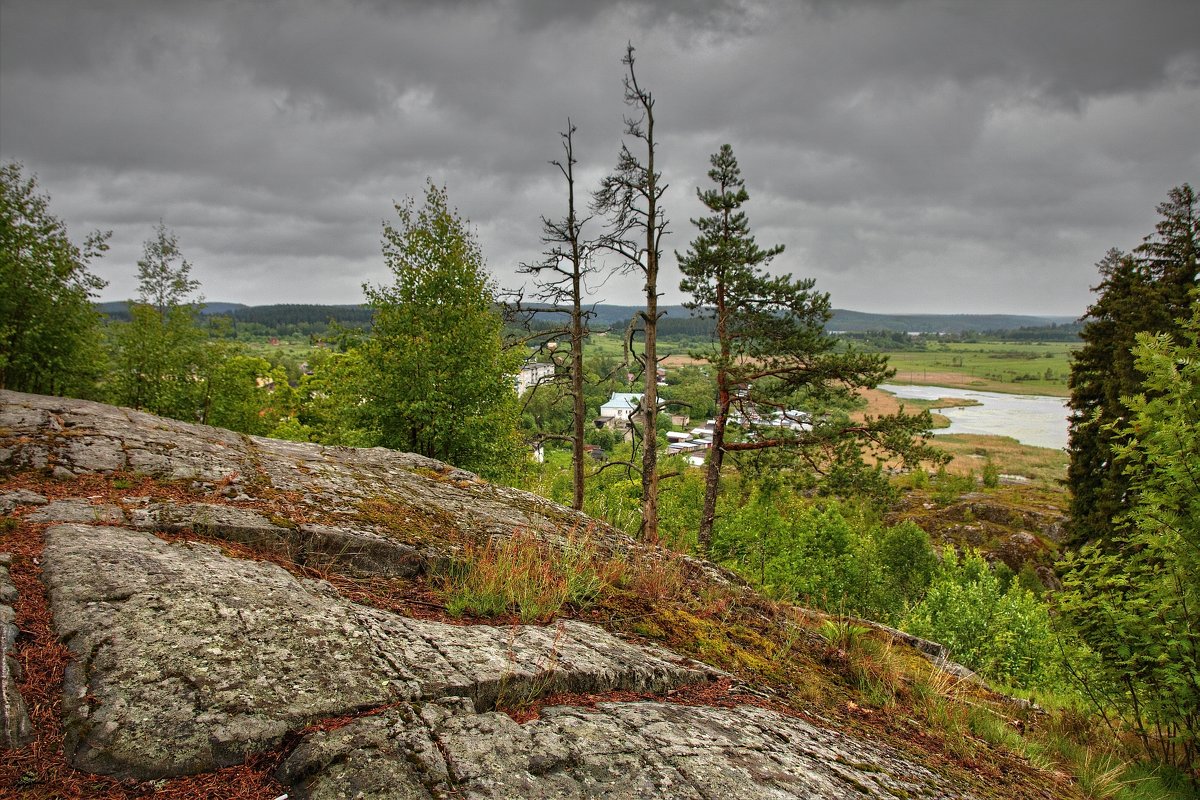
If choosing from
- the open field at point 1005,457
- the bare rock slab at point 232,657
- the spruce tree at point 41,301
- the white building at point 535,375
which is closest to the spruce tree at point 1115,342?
the white building at point 535,375

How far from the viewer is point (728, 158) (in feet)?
57.2

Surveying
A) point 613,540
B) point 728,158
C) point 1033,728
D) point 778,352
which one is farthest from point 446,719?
point 728,158

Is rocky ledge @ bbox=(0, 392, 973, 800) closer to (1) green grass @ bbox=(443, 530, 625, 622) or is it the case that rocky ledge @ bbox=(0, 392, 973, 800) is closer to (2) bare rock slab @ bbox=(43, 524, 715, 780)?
(2) bare rock slab @ bbox=(43, 524, 715, 780)

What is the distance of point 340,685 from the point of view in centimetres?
256

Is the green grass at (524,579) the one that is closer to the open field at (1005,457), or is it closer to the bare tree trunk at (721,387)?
the bare tree trunk at (721,387)

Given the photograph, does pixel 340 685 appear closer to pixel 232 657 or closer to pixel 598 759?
pixel 232 657

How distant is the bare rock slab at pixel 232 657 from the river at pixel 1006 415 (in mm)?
75369

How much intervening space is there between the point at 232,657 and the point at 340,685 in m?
0.51

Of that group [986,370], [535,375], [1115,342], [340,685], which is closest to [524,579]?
[340,685]

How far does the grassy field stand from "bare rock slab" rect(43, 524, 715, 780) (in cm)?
12892

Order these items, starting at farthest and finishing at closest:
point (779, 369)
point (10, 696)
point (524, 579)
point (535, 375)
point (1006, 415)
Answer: point (1006, 415), point (535, 375), point (779, 369), point (524, 579), point (10, 696)

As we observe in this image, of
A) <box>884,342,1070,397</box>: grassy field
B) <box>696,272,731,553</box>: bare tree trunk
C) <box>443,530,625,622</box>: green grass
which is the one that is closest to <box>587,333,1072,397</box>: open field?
<box>884,342,1070,397</box>: grassy field

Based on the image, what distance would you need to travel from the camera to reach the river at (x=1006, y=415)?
77.2 meters

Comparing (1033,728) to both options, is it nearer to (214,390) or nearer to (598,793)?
(598,793)
